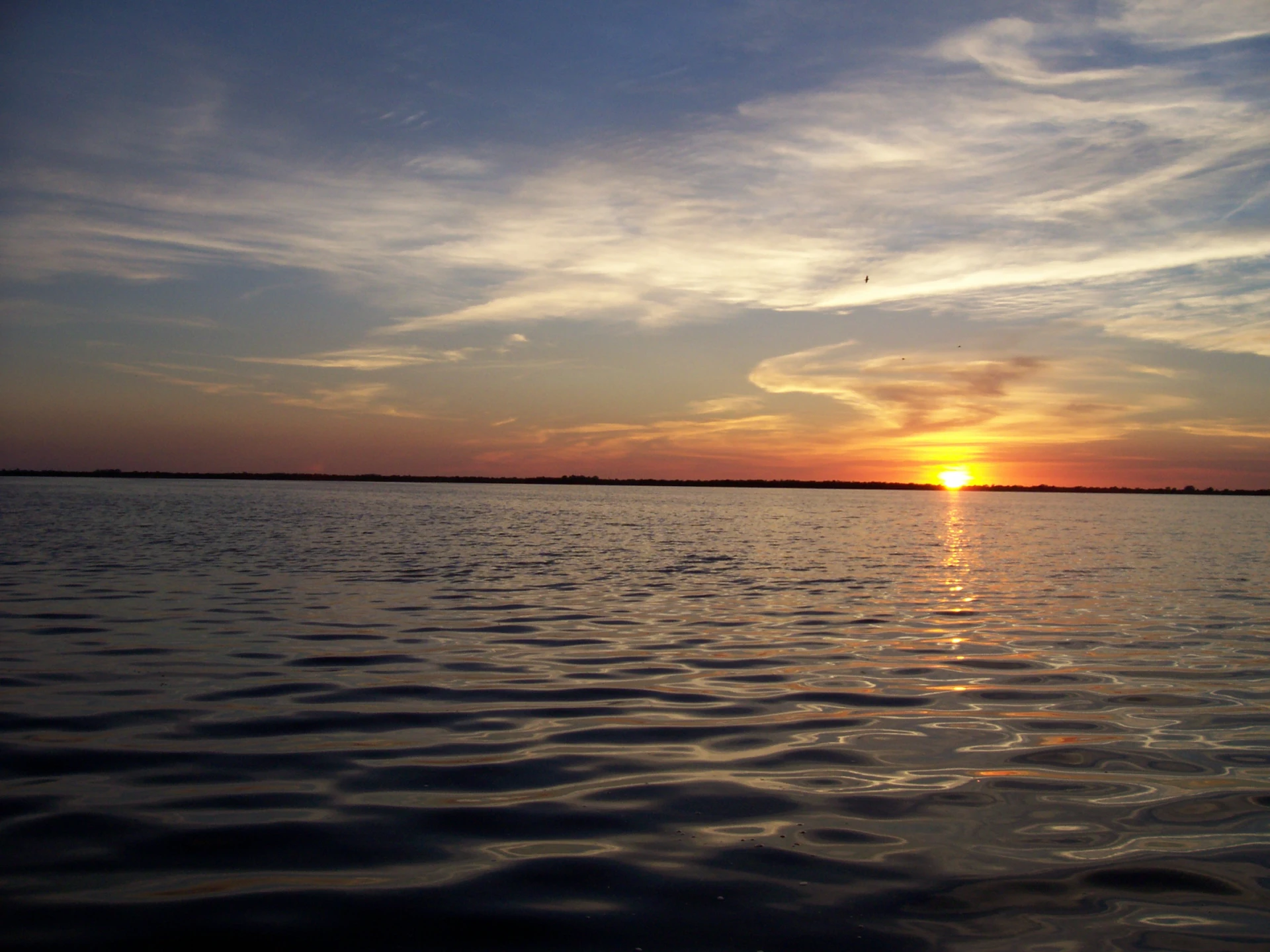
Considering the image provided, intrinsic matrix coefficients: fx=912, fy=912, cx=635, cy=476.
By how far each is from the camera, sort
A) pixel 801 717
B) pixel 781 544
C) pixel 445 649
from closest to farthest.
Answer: pixel 801 717 → pixel 445 649 → pixel 781 544

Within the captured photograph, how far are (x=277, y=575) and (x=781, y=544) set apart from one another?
77.7 feet

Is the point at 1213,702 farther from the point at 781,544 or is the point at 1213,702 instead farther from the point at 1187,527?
the point at 1187,527

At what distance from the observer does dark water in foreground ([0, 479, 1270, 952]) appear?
5809 mm

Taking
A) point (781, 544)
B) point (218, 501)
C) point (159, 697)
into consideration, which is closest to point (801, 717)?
point (159, 697)

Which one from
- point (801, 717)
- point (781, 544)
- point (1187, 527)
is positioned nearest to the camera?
point (801, 717)

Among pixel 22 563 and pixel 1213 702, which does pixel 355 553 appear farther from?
pixel 1213 702

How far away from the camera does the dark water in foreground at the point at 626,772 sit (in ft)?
19.1

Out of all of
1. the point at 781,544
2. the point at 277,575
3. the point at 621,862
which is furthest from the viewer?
the point at 781,544

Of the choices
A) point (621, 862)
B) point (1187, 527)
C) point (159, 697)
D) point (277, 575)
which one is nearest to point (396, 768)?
point (621, 862)

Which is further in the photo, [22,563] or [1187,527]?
[1187,527]

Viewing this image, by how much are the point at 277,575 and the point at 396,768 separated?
60.6ft

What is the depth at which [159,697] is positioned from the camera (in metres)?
11.5

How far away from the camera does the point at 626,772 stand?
888cm

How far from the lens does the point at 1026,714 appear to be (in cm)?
1148
